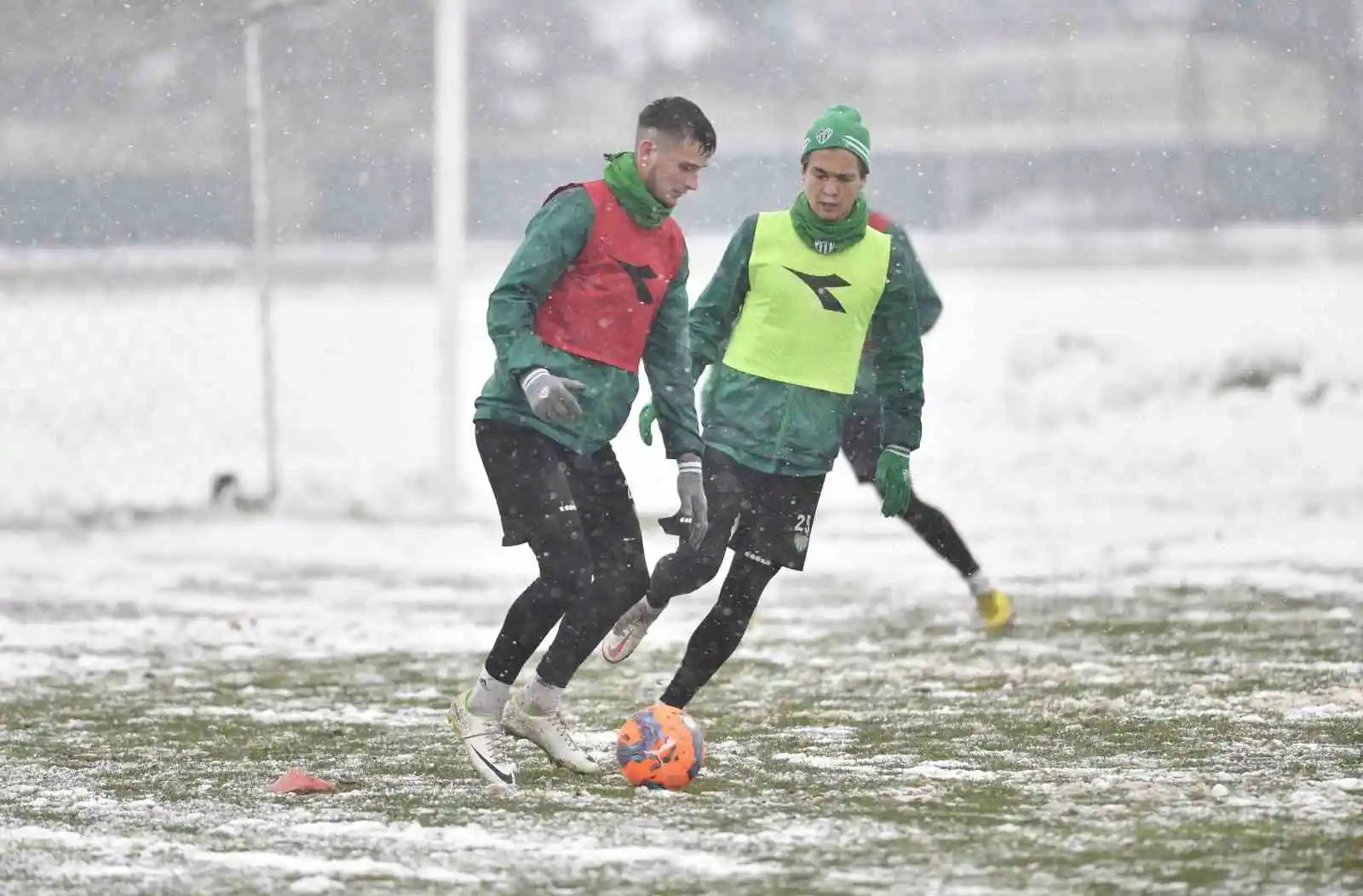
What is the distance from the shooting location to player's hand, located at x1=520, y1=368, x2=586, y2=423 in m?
4.84

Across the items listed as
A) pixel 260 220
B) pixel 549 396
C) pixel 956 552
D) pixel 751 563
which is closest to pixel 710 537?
pixel 751 563

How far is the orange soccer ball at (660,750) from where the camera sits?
5.00m

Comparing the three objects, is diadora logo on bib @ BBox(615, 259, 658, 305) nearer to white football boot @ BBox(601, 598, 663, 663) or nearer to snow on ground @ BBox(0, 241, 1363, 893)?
white football boot @ BBox(601, 598, 663, 663)

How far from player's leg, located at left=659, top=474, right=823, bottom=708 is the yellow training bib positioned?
0.95ft

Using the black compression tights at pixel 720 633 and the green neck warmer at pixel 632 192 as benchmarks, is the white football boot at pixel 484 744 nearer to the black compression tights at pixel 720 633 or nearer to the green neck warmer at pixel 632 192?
the black compression tights at pixel 720 633

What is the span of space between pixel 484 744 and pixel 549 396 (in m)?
0.88

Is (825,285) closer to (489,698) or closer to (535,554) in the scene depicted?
(535,554)

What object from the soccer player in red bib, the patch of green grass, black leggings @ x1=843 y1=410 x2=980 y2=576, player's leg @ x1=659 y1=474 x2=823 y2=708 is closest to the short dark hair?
the soccer player in red bib

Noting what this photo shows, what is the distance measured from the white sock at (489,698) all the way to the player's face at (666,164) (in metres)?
1.25

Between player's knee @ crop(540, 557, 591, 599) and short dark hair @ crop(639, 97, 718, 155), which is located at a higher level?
short dark hair @ crop(639, 97, 718, 155)

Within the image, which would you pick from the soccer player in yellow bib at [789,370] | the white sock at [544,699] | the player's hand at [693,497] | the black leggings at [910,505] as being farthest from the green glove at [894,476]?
the black leggings at [910,505]

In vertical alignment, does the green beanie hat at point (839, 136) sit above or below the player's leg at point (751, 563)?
above

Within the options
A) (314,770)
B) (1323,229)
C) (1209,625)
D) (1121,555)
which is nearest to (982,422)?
(1323,229)

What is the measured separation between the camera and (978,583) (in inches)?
328
